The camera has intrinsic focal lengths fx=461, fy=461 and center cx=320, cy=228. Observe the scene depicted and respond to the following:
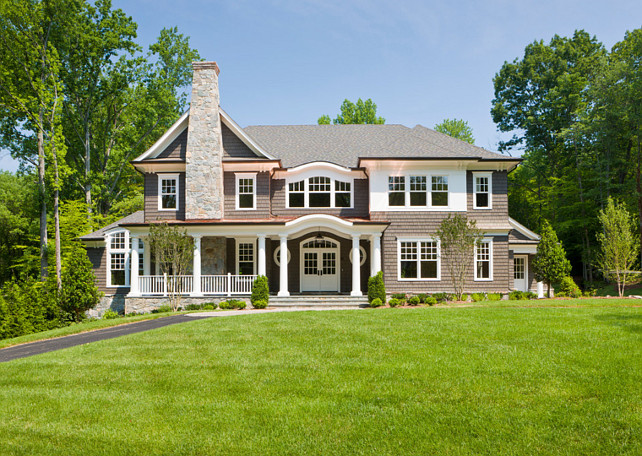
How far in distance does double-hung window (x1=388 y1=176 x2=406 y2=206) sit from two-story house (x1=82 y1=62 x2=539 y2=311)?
0.05 m

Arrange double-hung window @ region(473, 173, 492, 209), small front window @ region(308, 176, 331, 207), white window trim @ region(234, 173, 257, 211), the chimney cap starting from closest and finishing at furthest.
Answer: double-hung window @ region(473, 173, 492, 209), white window trim @ region(234, 173, 257, 211), the chimney cap, small front window @ region(308, 176, 331, 207)

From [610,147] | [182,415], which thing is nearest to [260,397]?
[182,415]

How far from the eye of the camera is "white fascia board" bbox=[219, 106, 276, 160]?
2067 centimetres

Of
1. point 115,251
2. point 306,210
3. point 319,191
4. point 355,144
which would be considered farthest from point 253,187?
point 115,251

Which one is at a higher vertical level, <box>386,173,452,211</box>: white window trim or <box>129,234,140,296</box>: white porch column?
<box>386,173,452,211</box>: white window trim

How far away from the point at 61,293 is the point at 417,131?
1813cm

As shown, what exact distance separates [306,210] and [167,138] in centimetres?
716

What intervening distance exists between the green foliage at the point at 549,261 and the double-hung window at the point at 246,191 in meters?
13.7

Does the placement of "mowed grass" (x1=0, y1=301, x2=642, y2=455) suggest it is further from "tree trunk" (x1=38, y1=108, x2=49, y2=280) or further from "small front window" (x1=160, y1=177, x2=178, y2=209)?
"tree trunk" (x1=38, y1=108, x2=49, y2=280)

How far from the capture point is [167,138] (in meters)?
21.1

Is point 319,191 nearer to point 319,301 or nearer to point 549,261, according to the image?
point 319,301

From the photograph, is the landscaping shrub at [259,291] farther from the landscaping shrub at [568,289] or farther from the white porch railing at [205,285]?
the landscaping shrub at [568,289]

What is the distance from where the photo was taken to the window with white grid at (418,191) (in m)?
20.7

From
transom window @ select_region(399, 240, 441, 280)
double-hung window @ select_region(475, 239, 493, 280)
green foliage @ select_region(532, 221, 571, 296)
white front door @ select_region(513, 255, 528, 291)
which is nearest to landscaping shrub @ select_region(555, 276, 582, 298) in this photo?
green foliage @ select_region(532, 221, 571, 296)
